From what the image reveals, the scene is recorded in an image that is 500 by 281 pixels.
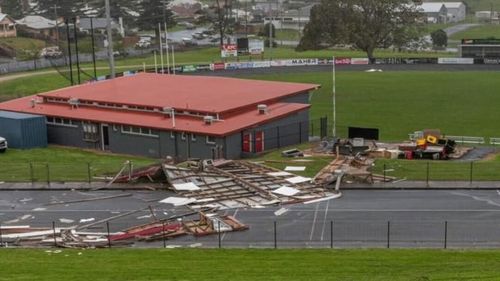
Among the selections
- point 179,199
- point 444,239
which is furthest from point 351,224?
point 179,199

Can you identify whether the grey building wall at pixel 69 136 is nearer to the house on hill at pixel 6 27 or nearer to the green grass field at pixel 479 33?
the house on hill at pixel 6 27

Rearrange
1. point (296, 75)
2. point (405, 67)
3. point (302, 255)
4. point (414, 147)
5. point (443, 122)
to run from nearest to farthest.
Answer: point (302, 255) → point (414, 147) → point (443, 122) → point (296, 75) → point (405, 67)

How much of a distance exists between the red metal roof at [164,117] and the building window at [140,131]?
424 mm

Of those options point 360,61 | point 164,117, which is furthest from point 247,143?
point 360,61

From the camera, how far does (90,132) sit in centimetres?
5484

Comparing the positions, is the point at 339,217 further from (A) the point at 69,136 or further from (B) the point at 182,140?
(A) the point at 69,136

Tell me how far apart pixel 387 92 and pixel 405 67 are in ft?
104

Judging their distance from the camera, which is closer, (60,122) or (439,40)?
(60,122)

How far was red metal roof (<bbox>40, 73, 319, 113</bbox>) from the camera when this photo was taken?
176 feet

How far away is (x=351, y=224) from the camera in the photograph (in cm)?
3212

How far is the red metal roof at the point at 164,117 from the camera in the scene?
49.0 meters

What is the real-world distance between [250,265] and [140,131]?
94.0 ft

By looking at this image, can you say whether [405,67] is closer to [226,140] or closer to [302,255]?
[226,140]

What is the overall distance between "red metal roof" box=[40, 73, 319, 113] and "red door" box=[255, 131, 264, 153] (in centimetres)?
265
